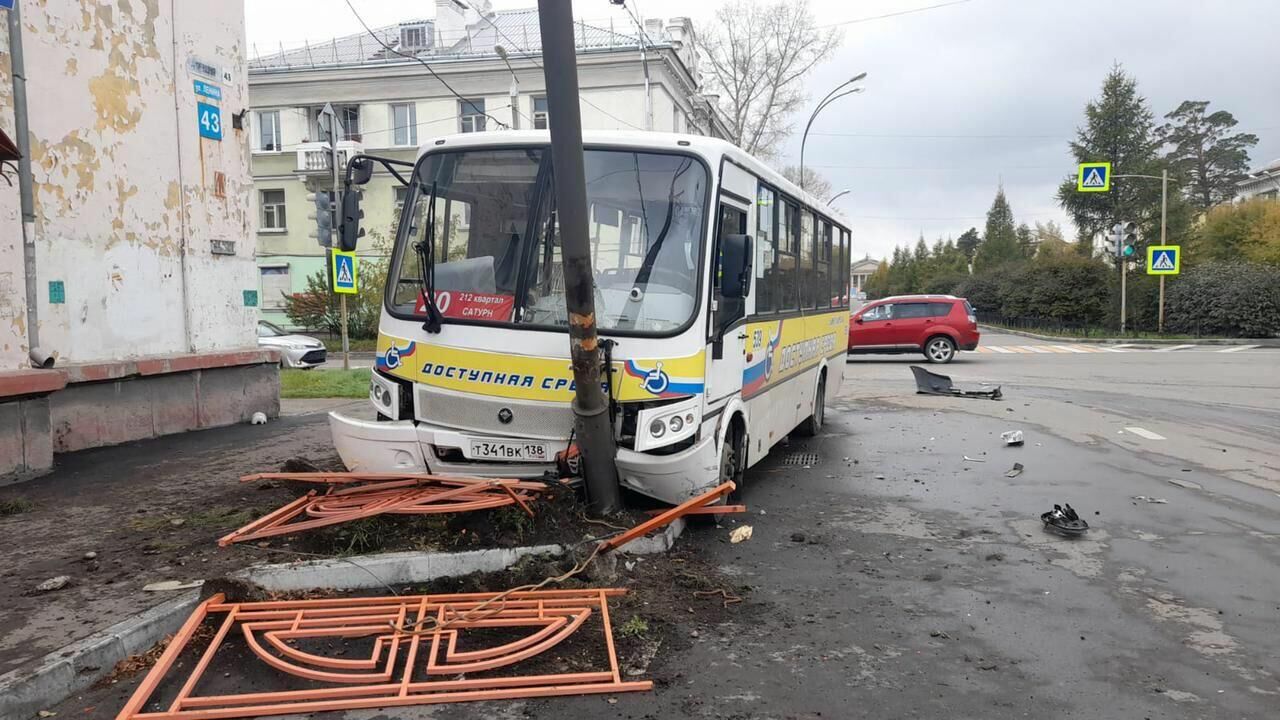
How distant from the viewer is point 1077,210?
165ft

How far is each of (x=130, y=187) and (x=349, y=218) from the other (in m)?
4.49

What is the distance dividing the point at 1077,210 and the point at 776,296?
158 ft

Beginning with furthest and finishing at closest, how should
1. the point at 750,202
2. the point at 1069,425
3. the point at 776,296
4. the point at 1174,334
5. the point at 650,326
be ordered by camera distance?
1. the point at 1174,334
2. the point at 1069,425
3. the point at 776,296
4. the point at 750,202
5. the point at 650,326

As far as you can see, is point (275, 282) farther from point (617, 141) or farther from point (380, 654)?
point (380, 654)

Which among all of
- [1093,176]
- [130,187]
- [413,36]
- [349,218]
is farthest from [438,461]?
[413,36]

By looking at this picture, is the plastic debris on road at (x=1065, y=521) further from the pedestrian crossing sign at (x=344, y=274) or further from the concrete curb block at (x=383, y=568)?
the pedestrian crossing sign at (x=344, y=274)

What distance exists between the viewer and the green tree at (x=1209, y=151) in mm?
69688

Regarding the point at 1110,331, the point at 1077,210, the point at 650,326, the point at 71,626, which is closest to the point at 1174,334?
→ the point at 1110,331

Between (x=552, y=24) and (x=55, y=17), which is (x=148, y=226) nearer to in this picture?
(x=55, y=17)

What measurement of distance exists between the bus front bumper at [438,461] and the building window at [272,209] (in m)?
37.9

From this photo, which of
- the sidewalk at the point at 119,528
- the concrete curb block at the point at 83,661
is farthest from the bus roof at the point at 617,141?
the concrete curb block at the point at 83,661

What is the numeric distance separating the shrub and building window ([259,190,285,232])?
37.8 metres

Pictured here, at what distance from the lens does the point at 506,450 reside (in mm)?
6207

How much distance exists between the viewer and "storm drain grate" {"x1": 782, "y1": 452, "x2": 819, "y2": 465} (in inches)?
404
